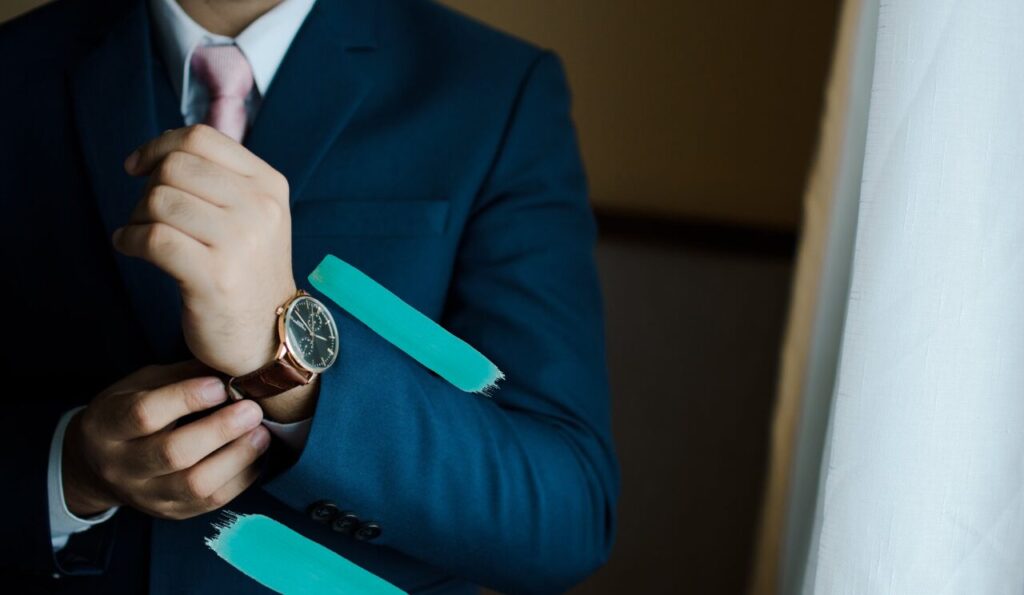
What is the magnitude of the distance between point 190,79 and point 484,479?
0.90ft

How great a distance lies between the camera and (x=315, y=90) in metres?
0.57

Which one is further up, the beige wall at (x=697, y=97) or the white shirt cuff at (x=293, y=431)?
the beige wall at (x=697, y=97)

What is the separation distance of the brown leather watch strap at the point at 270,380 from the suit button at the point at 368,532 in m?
0.09

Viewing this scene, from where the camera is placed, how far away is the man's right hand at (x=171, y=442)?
454mm

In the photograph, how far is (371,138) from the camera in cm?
59

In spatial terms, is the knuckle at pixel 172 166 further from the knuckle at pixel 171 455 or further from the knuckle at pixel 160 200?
the knuckle at pixel 171 455

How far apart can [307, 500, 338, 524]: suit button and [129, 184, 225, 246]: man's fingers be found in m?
0.16

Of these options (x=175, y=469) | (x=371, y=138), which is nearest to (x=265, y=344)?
(x=175, y=469)

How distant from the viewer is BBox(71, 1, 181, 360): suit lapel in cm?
55

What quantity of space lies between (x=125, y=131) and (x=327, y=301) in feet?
0.49

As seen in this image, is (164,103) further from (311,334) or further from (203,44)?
(311,334)

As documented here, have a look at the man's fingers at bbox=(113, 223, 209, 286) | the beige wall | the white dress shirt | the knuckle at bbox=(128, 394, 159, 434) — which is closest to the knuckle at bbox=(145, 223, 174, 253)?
the man's fingers at bbox=(113, 223, 209, 286)

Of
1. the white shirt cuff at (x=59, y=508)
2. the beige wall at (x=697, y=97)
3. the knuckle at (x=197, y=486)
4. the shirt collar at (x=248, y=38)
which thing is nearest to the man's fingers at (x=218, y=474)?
the knuckle at (x=197, y=486)

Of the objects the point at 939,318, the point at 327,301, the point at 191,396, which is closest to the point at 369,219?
the point at 327,301
